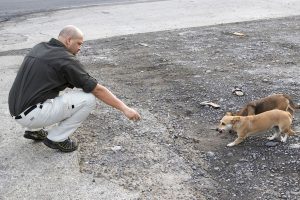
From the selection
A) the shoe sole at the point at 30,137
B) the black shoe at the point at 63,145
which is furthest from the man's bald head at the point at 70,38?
the shoe sole at the point at 30,137

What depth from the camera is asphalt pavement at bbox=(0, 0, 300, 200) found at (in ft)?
13.4

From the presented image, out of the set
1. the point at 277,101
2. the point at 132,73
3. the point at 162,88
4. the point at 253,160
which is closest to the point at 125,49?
the point at 132,73

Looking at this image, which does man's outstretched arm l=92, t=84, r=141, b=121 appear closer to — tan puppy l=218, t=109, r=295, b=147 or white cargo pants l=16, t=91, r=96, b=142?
white cargo pants l=16, t=91, r=96, b=142

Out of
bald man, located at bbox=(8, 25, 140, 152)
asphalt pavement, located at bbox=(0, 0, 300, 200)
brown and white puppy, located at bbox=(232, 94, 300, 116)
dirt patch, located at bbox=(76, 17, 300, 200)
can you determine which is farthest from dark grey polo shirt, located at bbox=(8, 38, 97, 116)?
brown and white puppy, located at bbox=(232, 94, 300, 116)

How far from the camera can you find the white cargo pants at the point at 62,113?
4465 mm

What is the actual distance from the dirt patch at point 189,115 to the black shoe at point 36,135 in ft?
1.40

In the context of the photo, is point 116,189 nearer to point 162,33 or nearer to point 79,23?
point 162,33

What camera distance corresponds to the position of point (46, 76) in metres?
4.36

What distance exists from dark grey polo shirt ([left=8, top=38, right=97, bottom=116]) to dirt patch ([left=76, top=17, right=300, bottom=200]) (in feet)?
2.50

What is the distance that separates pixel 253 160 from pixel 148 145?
109 cm

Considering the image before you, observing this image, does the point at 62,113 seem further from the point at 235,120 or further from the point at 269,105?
the point at 269,105

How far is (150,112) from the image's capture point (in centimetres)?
571

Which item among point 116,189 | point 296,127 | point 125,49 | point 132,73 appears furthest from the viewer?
point 125,49

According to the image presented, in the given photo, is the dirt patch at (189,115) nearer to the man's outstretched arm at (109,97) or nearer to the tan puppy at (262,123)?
the tan puppy at (262,123)
